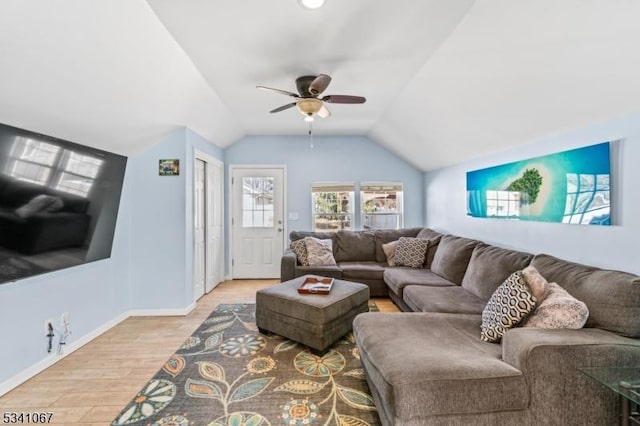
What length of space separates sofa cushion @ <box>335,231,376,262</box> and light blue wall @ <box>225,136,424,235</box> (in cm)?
70

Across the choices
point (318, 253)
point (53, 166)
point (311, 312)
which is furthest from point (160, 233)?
point (311, 312)

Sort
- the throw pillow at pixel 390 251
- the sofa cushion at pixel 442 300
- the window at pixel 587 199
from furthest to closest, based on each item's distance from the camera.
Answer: the throw pillow at pixel 390 251 → the sofa cushion at pixel 442 300 → the window at pixel 587 199

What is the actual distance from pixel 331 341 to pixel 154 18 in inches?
114

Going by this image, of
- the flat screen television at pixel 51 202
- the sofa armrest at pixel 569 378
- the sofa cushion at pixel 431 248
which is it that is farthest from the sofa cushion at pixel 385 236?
the flat screen television at pixel 51 202

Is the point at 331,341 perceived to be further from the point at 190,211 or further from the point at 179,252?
the point at 190,211

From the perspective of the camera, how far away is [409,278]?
3.38m

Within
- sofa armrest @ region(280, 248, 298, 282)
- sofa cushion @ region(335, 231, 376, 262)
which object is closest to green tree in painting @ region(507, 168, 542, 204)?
sofa cushion @ region(335, 231, 376, 262)

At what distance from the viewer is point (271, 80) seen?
296 centimetres

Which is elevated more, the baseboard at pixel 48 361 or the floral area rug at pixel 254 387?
the baseboard at pixel 48 361

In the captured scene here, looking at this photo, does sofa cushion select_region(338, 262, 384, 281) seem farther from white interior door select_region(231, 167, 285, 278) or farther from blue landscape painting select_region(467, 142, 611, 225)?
white interior door select_region(231, 167, 285, 278)

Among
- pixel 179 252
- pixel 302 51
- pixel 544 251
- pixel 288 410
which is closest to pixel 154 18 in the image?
pixel 302 51

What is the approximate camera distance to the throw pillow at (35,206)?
2.03 metres

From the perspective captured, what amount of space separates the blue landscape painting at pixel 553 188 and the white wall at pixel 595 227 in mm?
60

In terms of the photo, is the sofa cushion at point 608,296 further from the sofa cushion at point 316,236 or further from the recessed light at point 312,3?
the sofa cushion at point 316,236
